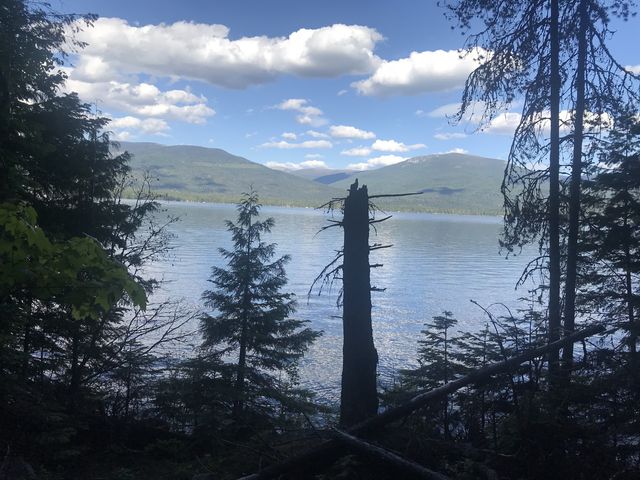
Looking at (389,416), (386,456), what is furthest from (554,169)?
(386,456)

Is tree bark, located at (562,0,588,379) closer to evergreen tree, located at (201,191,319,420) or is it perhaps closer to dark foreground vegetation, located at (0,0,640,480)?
dark foreground vegetation, located at (0,0,640,480)

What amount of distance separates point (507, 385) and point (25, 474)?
6.65 metres

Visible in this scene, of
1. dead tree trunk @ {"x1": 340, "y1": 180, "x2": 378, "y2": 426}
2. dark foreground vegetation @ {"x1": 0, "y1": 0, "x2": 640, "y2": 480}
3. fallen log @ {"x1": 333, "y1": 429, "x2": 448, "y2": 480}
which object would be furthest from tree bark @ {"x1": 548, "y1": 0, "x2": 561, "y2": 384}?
fallen log @ {"x1": 333, "y1": 429, "x2": 448, "y2": 480}

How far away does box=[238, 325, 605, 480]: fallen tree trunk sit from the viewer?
5129 millimetres

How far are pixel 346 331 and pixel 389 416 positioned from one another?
7.31 ft

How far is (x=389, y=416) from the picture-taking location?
552cm

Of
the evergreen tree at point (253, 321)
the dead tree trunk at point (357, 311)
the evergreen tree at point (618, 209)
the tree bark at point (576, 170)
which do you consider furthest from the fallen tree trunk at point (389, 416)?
the evergreen tree at point (253, 321)

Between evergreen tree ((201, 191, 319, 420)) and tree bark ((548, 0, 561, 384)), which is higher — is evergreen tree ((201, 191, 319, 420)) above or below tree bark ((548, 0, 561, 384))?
below

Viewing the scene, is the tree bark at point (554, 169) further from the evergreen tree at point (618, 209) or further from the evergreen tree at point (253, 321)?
the evergreen tree at point (253, 321)

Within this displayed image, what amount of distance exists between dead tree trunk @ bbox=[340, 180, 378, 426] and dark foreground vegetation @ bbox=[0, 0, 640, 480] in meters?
0.03

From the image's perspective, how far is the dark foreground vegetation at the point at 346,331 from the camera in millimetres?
4816

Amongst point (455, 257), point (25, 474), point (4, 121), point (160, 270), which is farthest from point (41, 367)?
point (455, 257)

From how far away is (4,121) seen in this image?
27.6ft

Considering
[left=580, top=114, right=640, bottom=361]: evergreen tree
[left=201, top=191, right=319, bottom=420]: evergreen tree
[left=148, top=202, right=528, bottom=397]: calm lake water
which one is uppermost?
[left=580, top=114, right=640, bottom=361]: evergreen tree
